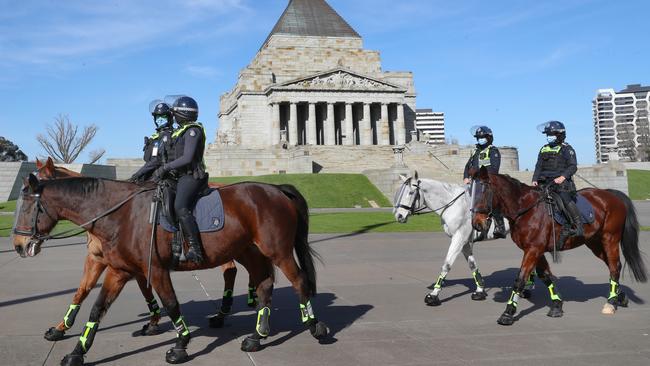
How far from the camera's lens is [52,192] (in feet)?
22.6

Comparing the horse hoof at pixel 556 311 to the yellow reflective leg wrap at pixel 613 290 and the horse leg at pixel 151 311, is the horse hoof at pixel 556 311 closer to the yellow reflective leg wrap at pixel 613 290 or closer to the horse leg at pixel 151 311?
the yellow reflective leg wrap at pixel 613 290

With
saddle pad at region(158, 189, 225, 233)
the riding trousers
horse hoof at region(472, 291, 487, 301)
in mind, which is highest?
the riding trousers

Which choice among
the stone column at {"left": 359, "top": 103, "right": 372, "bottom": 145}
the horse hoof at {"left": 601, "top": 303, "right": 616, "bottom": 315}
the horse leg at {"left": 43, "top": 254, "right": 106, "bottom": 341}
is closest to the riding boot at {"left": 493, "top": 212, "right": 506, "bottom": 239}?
the horse hoof at {"left": 601, "top": 303, "right": 616, "bottom": 315}

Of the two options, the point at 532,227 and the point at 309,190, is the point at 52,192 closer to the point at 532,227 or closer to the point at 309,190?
the point at 532,227

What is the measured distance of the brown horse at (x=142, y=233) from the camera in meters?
6.69

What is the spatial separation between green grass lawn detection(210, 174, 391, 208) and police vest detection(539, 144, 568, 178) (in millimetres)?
32774

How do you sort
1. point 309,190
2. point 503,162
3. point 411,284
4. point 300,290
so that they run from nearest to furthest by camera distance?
1. point 300,290
2. point 411,284
3. point 309,190
4. point 503,162

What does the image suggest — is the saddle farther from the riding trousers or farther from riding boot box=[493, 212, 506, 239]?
riding boot box=[493, 212, 506, 239]

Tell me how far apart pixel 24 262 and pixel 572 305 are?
13.6 meters

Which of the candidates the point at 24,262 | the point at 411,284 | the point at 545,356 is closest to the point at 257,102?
the point at 24,262

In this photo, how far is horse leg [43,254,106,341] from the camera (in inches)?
292

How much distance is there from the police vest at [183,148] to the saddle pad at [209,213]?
316 millimetres

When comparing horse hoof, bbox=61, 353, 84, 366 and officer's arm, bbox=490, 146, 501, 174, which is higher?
officer's arm, bbox=490, 146, 501, 174

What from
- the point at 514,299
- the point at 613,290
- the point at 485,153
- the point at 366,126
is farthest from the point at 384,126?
the point at 514,299
